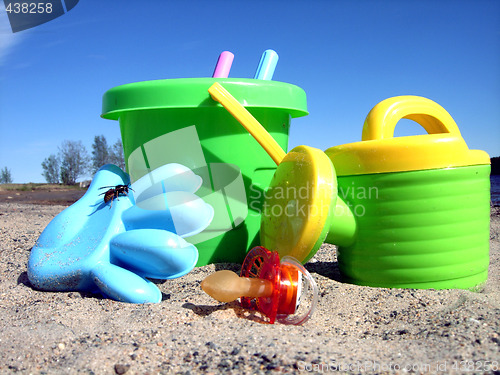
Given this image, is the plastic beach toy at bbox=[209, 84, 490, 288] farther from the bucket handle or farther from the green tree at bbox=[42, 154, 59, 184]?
the green tree at bbox=[42, 154, 59, 184]

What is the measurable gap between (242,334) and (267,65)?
1.39m

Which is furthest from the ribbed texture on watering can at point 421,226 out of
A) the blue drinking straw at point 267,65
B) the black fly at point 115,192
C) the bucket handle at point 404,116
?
the black fly at point 115,192

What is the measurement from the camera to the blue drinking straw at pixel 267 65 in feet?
6.84

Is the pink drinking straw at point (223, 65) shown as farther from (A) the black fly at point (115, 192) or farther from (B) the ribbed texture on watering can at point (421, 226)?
(B) the ribbed texture on watering can at point (421, 226)

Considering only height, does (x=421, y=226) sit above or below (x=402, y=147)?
below

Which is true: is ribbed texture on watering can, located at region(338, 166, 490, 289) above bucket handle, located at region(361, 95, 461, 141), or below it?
below

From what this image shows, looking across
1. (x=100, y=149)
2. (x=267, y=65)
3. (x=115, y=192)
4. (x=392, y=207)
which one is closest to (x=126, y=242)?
(x=115, y=192)

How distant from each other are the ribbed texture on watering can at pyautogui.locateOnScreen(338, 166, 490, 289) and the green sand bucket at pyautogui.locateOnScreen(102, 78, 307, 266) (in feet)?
1.57

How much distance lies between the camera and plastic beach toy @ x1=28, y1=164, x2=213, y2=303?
1464mm

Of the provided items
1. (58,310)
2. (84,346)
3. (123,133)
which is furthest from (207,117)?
(84,346)

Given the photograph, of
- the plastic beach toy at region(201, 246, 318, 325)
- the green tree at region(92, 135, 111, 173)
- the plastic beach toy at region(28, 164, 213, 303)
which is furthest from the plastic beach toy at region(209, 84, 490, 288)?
the green tree at region(92, 135, 111, 173)

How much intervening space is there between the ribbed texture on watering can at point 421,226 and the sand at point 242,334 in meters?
0.08

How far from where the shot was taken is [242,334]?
1.11 meters

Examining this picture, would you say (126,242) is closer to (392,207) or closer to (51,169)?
(392,207)
